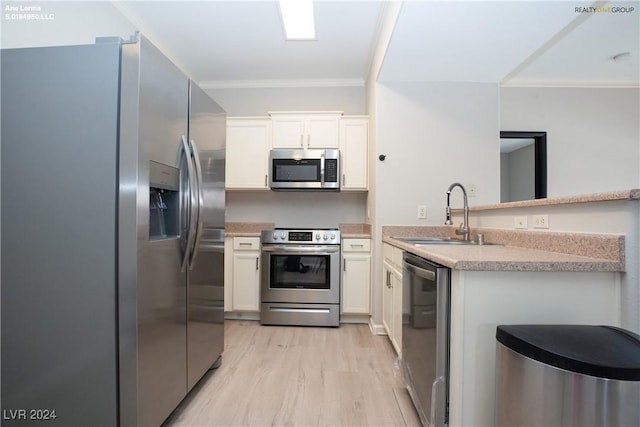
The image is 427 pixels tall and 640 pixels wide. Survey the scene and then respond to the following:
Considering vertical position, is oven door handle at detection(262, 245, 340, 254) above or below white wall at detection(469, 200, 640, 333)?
below

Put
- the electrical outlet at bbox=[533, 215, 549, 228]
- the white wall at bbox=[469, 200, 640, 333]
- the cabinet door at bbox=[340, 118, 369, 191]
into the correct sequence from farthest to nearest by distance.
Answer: the cabinet door at bbox=[340, 118, 369, 191] < the electrical outlet at bbox=[533, 215, 549, 228] < the white wall at bbox=[469, 200, 640, 333]

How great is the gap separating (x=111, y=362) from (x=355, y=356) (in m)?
1.61

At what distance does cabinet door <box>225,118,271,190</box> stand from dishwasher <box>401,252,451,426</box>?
6.68 feet

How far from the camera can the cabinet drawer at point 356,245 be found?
2842 millimetres

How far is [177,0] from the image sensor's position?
221 centimetres

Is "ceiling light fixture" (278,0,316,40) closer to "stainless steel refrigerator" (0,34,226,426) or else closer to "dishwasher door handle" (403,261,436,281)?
"stainless steel refrigerator" (0,34,226,426)

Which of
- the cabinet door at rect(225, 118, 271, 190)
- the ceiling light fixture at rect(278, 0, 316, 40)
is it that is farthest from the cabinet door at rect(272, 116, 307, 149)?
the ceiling light fixture at rect(278, 0, 316, 40)

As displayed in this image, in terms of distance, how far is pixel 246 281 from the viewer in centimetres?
294

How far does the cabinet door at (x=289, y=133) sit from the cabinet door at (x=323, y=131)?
92 millimetres

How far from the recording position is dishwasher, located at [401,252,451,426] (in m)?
1.13

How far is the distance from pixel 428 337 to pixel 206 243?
1.31 metres

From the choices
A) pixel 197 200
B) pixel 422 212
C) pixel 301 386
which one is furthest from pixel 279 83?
pixel 301 386

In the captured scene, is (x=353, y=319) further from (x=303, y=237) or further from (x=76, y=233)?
(x=76, y=233)

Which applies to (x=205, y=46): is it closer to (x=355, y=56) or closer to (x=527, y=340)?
(x=355, y=56)
